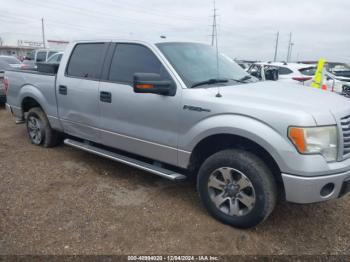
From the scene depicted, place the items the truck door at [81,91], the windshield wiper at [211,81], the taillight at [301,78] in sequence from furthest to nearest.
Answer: the taillight at [301,78] → the truck door at [81,91] → the windshield wiper at [211,81]

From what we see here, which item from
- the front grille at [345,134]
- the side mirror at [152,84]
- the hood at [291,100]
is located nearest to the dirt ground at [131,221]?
the front grille at [345,134]

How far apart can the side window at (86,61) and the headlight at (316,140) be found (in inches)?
105

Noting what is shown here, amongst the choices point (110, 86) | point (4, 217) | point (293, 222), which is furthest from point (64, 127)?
point (293, 222)

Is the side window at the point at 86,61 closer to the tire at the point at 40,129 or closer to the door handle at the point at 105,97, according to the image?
the door handle at the point at 105,97

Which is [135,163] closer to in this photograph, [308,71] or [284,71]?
[284,71]

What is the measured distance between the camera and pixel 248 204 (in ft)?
9.80

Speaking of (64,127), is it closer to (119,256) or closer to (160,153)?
(160,153)

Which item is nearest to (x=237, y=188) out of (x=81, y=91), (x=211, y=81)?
(x=211, y=81)

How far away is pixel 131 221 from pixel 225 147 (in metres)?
→ 1.23

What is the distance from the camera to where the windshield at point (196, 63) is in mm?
3479

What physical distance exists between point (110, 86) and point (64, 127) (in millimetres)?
1349

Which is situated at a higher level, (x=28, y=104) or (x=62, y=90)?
(x=62, y=90)

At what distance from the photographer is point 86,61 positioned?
14.5ft

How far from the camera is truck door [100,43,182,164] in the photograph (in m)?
3.44
